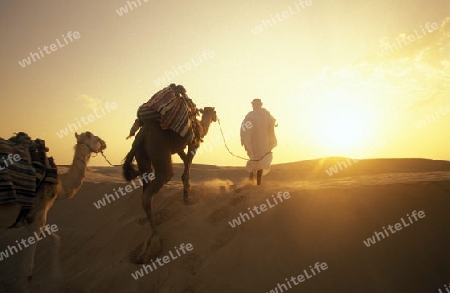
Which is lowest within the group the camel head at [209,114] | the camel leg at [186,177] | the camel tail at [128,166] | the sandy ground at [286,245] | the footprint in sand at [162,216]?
the sandy ground at [286,245]

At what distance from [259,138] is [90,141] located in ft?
17.1

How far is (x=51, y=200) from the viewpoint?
536cm

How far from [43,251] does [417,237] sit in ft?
26.5

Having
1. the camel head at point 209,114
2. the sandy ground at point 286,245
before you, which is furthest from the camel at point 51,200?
the camel head at point 209,114

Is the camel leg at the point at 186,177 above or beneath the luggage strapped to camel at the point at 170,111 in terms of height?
beneath

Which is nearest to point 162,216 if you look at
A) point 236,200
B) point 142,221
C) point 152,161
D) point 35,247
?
point 142,221

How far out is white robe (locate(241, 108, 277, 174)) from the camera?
9609mm

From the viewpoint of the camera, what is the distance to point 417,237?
4.75 m

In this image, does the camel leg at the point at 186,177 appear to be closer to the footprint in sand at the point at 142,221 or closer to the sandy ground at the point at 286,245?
Answer: the sandy ground at the point at 286,245

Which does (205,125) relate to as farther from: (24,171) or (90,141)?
(24,171)

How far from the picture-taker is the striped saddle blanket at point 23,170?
4.55 m

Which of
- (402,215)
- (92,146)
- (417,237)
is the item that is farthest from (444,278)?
(92,146)

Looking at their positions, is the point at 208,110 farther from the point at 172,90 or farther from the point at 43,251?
the point at 43,251

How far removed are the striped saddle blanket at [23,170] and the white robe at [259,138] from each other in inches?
225
